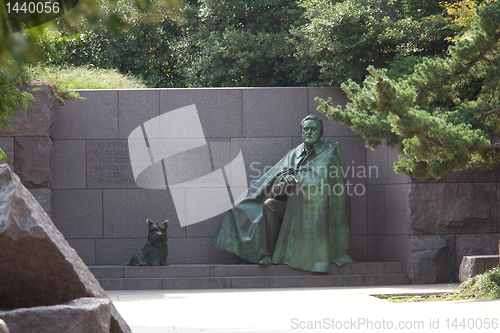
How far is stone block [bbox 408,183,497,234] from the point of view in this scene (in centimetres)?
979

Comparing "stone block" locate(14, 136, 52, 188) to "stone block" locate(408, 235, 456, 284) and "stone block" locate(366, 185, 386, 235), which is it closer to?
"stone block" locate(366, 185, 386, 235)

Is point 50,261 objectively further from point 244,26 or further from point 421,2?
point 244,26

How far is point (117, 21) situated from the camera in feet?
5.67

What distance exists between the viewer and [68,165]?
35.5 ft

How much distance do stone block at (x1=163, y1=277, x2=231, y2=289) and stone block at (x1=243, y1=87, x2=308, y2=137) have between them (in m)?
3.00

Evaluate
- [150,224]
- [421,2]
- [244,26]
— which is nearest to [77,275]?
[150,224]

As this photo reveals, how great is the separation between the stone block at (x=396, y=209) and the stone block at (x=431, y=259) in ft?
1.22

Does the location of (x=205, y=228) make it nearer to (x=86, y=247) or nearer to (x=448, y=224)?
(x=86, y=247)

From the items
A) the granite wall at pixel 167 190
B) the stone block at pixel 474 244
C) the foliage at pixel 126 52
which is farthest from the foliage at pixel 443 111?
the foliage at pixel 126 52

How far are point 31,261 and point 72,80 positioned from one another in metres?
9.30

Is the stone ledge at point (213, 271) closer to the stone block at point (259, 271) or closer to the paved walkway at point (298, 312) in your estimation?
the stone block at point (259, 271)

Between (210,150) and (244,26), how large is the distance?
6.91 metres

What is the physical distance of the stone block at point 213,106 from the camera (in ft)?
36.4

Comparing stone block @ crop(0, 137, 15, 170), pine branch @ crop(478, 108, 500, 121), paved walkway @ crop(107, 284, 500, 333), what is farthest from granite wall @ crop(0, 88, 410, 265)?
pine branch @ crop(478, 108, 500, 121)
